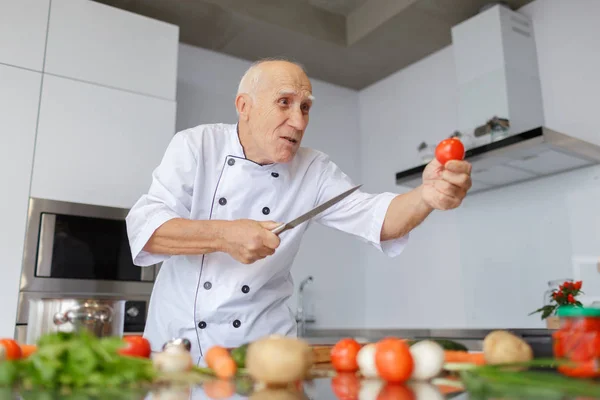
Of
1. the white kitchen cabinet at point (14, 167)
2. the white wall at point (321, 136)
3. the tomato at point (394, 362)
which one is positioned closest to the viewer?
the tomato at point (394, 362)

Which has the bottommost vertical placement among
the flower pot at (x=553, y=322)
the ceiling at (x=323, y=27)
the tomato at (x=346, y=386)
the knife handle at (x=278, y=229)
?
the tomato at (x=346, y=386)

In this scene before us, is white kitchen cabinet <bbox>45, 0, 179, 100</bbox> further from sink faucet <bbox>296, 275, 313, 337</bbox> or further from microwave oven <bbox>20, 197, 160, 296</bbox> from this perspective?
sink faucet <bbox>296, 275, 313, 337</bbox>

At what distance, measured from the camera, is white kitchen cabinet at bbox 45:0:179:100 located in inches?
88.7

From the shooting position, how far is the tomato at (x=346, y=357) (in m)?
0.78

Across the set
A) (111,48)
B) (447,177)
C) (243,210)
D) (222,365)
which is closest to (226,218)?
(243,210)

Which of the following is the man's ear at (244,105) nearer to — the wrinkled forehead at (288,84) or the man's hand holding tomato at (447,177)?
the wrinkled forehead at (288,84)

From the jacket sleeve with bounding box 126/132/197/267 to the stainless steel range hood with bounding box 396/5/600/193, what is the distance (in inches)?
54.2

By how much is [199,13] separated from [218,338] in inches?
78.9

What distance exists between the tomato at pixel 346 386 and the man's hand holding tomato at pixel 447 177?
406mm

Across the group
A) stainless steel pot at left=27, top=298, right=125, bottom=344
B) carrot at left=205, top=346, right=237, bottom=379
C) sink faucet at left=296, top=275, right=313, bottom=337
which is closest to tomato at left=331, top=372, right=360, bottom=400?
carrot at left=205, top=346, right=237, bottom=379

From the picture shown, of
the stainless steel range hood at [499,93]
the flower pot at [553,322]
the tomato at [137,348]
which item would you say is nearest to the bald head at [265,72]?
Answer: the tomato at [137,348]

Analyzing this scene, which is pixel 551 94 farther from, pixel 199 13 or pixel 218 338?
pixel 218 338

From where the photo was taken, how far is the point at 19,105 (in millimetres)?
2119

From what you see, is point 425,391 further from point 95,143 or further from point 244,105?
point 95,143
